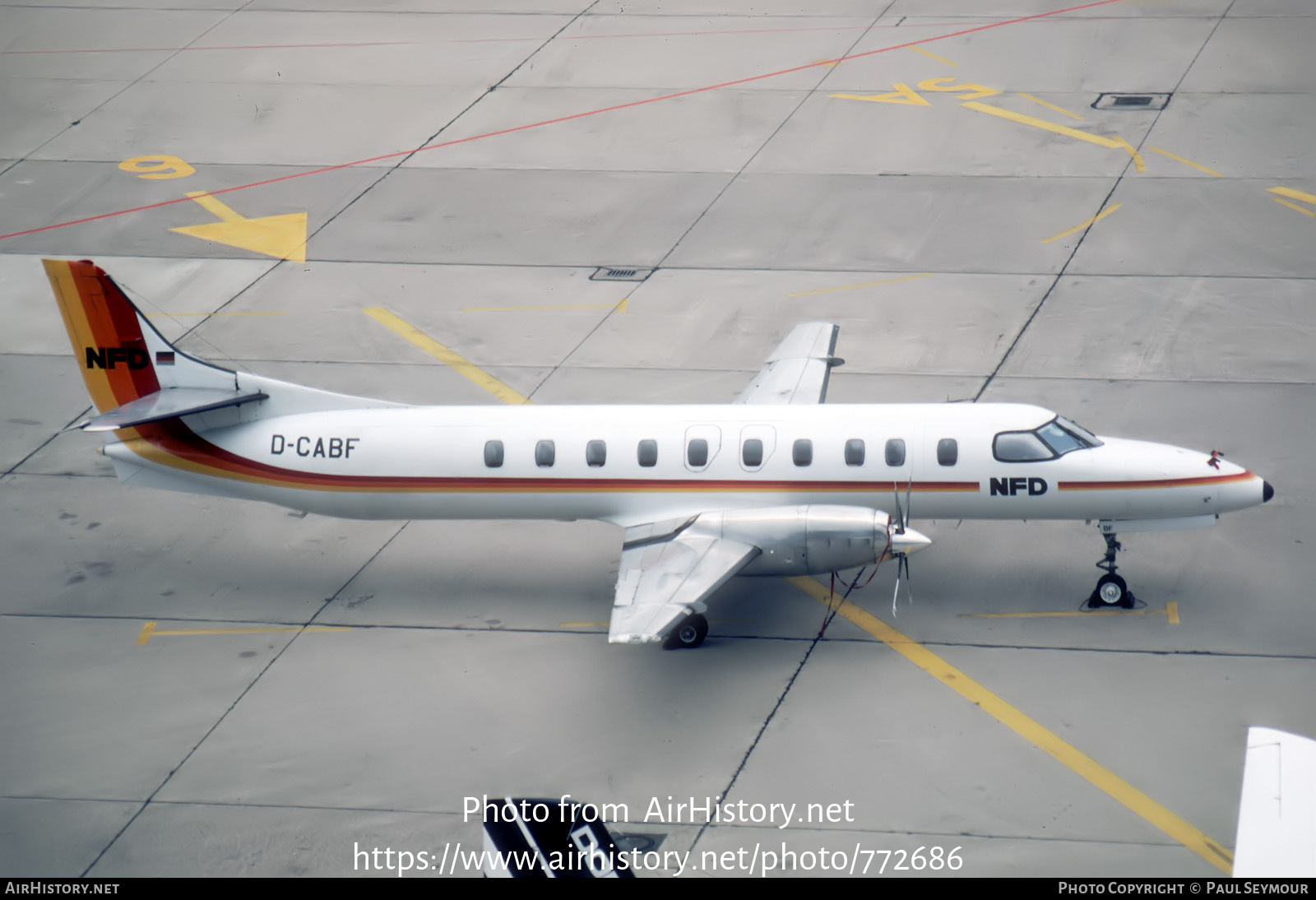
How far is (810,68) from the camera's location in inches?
1620

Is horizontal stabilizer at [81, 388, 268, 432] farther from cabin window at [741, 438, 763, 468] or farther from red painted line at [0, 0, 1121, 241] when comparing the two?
red painted line at [0, 0, 1121, 241]

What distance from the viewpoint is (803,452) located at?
20.6m

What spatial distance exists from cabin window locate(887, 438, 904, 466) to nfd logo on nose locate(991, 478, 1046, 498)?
4.46 ft

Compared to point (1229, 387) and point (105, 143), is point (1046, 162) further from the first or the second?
point (105, 143)

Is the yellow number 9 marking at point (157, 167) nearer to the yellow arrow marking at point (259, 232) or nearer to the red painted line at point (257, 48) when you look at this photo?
the yellow arrow marking at point (259, 232)

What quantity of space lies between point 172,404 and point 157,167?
1838 centimetres

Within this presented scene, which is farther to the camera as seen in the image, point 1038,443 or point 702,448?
point 702,448

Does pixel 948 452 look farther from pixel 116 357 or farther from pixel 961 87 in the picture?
pixel 961 87

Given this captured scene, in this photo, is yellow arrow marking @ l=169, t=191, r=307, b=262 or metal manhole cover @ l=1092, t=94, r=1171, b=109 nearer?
yellow arrow marking @ l=169, t=191, r=307, b=262

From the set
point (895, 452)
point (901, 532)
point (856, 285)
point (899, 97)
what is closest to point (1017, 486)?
point (895, 452)

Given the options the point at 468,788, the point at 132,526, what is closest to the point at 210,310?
the point at 132,526

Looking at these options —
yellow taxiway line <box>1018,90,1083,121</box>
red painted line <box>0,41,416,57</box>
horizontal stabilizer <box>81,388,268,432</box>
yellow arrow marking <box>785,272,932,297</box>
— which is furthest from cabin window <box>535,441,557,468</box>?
red painted line <box>0,41,416,57</box>

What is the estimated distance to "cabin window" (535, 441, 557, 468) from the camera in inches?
830

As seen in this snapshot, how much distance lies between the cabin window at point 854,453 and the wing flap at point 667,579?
2.06 metres
